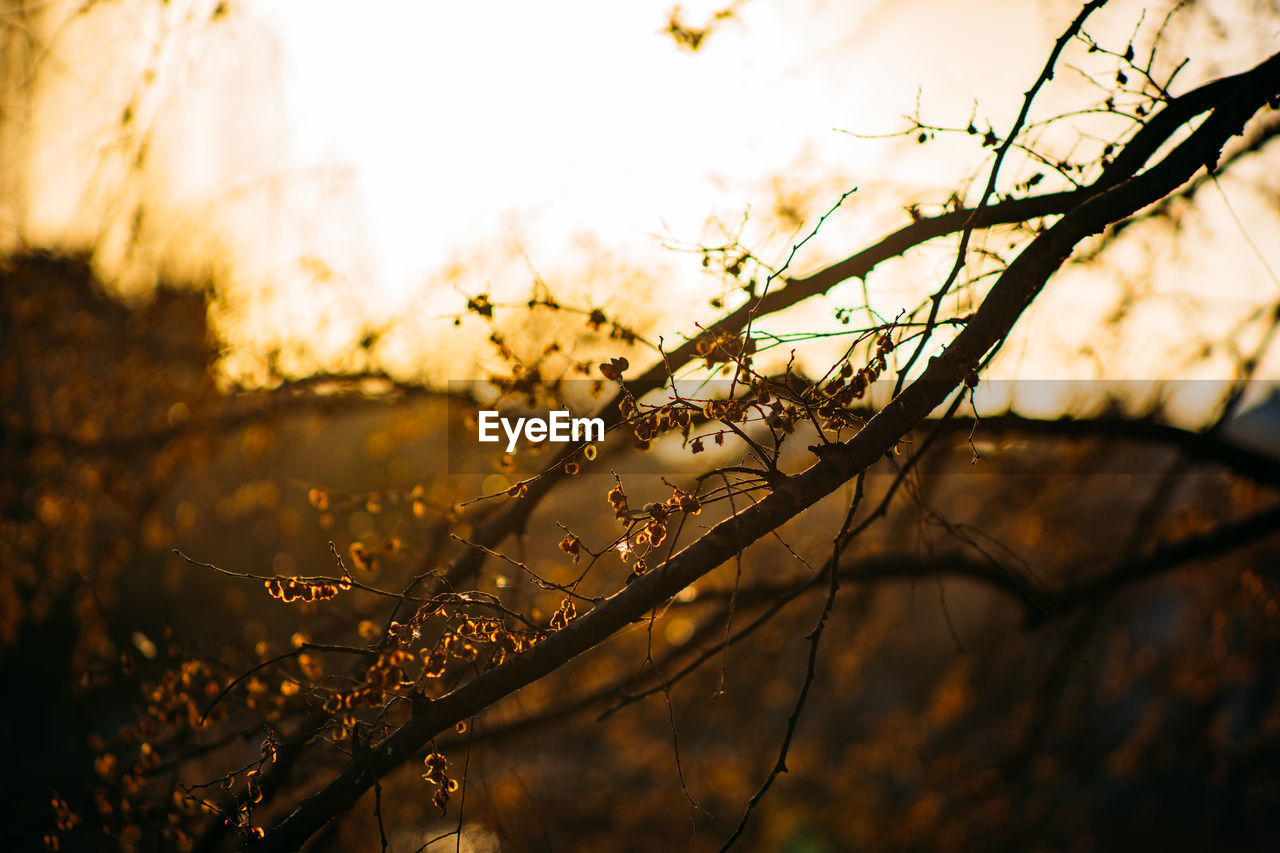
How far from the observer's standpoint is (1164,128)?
201cm

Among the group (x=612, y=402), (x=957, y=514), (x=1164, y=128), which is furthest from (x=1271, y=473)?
(x=957, y=514)

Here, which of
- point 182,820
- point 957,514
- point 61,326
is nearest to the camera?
point 182,820

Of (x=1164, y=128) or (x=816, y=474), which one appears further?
(x=1164, y=128)

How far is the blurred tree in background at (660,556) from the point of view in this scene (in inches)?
63.7

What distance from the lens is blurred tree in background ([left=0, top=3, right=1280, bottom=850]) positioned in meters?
1.62

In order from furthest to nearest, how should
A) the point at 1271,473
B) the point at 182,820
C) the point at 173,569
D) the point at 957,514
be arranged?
the point at 957,514
the point at 173,569
the point at 1271,473
the point at 182,820

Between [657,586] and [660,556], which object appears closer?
[657,586]

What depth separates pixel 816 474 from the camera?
1.54m

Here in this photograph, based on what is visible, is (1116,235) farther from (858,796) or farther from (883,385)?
(858,796)

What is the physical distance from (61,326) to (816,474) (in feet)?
16.8

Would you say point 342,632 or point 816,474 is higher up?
point 816,474

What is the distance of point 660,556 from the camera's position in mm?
3219

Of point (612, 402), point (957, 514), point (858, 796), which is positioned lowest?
point (858, 796)

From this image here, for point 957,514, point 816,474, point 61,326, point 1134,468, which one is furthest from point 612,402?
point 1134,468
